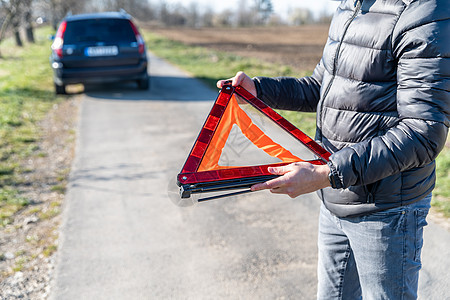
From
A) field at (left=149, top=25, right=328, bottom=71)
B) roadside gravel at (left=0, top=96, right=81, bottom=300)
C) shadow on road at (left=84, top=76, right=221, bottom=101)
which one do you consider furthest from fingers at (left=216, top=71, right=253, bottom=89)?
field at (left=149, top=25, right=328, bottom=71)

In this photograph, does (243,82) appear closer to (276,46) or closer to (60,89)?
(60,89)

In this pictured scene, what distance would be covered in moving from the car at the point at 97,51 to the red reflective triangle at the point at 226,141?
8.87 metres

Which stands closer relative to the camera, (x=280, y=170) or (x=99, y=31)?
(x=280, y=170)

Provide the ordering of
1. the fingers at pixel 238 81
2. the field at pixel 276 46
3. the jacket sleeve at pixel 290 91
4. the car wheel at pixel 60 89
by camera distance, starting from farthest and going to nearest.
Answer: the field at pixel 276 46
the car wheel at pixel 60 89
the jacket sleeve at pixel 290 91
the fingers at pixel 238 81

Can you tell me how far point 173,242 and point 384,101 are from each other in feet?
8.20

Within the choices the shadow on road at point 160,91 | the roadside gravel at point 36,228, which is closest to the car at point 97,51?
the shadow on road at point 160,91

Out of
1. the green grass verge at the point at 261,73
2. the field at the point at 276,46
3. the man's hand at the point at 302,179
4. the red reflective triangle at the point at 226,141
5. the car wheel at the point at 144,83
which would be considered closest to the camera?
the man's hand at the point at 302,179

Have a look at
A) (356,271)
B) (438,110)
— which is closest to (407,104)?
(438,110)

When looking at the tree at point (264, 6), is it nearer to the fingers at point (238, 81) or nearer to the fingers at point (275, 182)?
the fingers at point (238, 81)

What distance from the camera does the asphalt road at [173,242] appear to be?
9.98 ft

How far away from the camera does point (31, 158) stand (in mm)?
6020

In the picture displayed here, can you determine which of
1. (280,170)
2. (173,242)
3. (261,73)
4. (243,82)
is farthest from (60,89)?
(280,170)

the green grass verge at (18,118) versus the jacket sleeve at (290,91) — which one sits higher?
the jacket sleeve at (290,91)

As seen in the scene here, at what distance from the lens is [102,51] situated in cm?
1012
